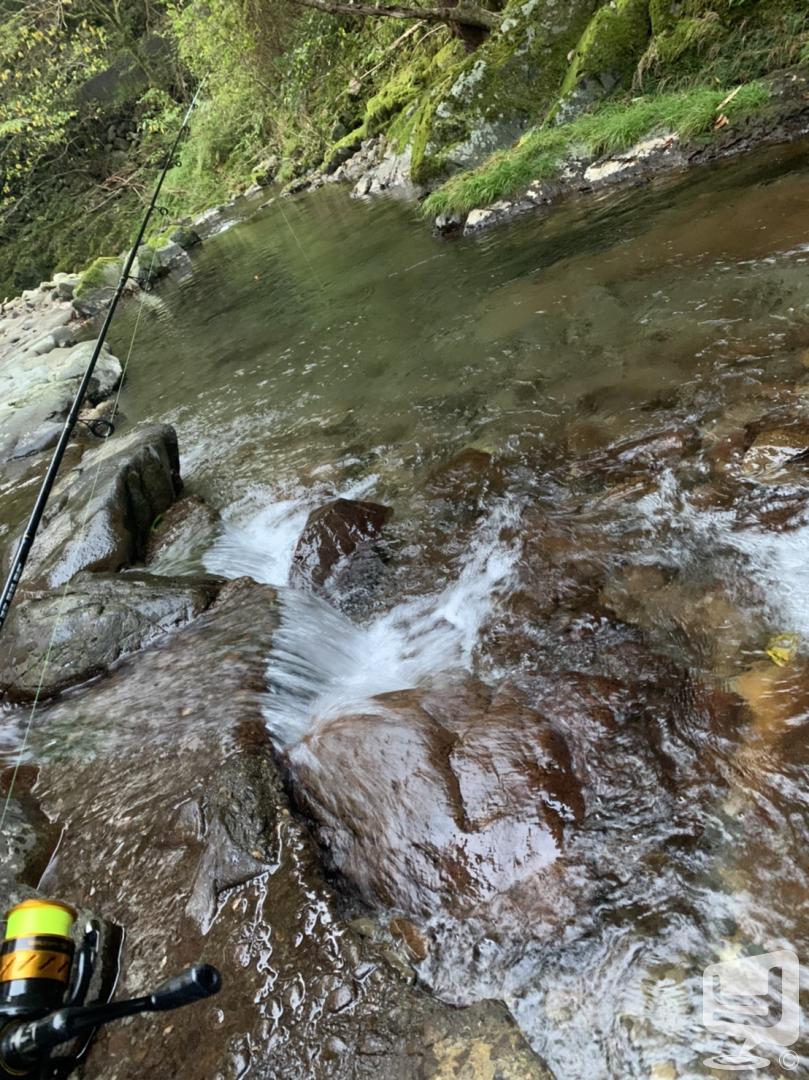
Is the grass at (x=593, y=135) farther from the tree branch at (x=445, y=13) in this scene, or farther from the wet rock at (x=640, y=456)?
the wet rock at (x=640, y=456)

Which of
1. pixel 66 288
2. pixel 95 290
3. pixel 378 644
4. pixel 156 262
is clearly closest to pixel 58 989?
pixel 378 644

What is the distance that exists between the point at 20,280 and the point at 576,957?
108 feet

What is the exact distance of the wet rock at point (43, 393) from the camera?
9.07 m

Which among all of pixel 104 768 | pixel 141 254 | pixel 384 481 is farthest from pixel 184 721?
pixel 141 254

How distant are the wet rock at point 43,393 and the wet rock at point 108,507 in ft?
11.2

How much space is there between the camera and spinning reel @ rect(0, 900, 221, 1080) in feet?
4.61

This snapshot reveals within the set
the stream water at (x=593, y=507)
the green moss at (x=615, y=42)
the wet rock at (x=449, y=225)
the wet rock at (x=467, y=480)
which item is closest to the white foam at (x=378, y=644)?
the stream water at (x=593, y=507)

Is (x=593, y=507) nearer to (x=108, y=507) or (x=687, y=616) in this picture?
(x=687, y=616)

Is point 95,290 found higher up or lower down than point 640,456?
higher up

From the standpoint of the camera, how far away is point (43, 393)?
32.4 feet

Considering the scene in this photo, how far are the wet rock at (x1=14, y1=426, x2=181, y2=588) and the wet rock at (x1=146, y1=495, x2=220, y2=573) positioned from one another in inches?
3.9

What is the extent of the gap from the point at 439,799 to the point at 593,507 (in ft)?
7.27

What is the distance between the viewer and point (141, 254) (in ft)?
58.6

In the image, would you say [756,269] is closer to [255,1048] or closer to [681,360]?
[681,360]
